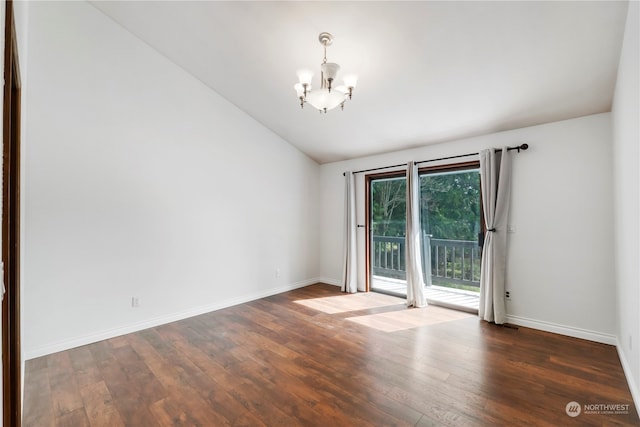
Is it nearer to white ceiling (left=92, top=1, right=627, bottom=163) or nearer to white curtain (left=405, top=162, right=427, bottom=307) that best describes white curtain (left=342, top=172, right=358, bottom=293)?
white curtain (left=405, top=162, right=427, bottom=307)

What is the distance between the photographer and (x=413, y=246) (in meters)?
4.10

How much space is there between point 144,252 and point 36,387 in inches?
56.1

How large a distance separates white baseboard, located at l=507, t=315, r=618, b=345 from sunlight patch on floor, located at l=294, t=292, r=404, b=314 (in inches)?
56.8

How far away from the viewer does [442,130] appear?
3674 mm

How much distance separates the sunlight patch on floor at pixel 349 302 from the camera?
12.9ft

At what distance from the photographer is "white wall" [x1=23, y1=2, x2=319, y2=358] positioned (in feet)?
8.63

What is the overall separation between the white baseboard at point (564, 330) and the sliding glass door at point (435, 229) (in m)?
0.75

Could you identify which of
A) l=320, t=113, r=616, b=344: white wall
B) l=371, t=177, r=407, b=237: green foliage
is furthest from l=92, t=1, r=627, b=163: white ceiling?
l=371, t=177, r=407, b=237: green foliage

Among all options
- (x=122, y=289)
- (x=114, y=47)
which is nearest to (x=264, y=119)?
(x=114, y=47)

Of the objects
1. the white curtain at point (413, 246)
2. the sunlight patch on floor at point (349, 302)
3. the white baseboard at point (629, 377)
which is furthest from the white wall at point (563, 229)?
the sunlight patch on floor at point (349, 302)

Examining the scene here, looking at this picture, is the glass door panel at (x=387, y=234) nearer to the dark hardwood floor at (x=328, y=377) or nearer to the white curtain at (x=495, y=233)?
the white curtain at (x=495, y=233)

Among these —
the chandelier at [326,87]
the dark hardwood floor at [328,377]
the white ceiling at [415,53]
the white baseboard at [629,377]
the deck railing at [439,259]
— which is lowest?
the dark hardwood floor at [328,377]

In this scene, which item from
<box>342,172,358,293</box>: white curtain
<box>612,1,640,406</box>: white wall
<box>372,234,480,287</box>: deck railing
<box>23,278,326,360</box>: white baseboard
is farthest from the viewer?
<box>342,172,358,293</box>: white curtain

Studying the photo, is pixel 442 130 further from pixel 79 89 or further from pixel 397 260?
pixel 79 89
